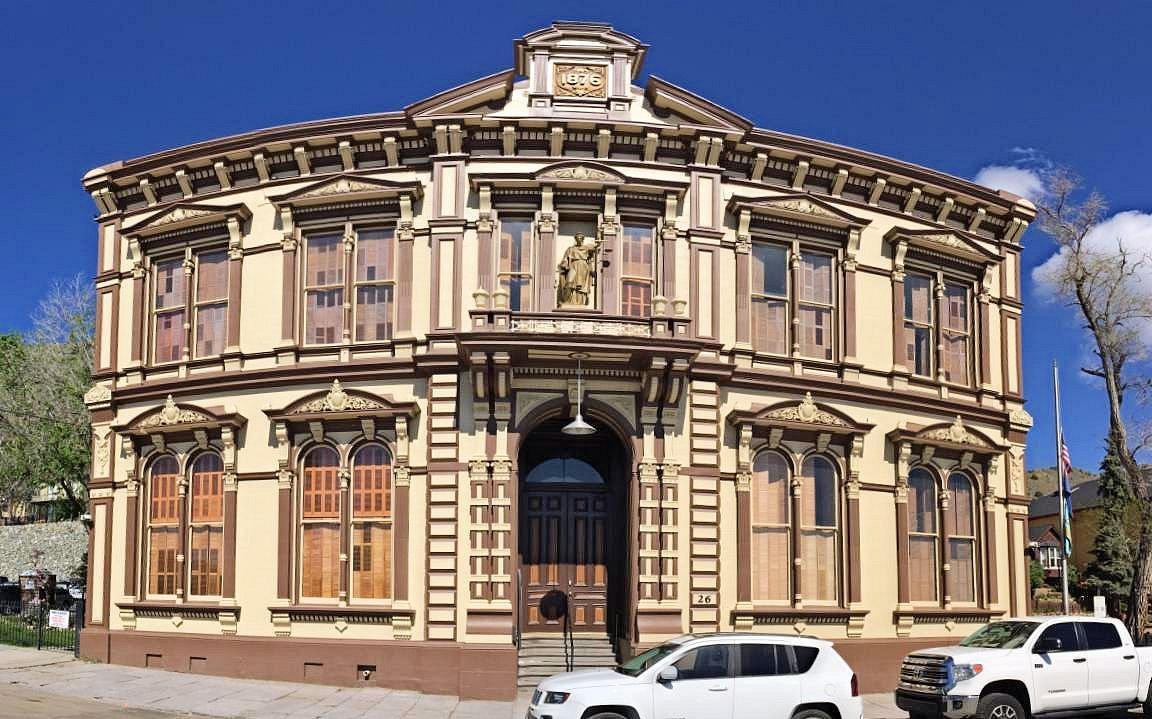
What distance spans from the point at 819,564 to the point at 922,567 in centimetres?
276

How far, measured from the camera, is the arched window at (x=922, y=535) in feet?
78.5

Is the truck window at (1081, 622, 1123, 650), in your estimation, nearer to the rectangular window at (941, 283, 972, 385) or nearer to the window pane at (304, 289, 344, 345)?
the rectangular window at (941, 283, 972, 385)

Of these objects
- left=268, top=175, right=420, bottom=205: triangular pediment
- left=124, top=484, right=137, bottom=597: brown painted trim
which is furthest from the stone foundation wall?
left=268, top=175, right=420, bottom=205: triangular pediment

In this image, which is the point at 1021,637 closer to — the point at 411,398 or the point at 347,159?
the point at 411,398

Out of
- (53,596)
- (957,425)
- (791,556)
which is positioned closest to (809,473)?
(791,556)

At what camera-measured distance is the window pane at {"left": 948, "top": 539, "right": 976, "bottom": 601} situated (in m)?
24.6

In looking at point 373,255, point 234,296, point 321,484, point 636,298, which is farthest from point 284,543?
point 636,298

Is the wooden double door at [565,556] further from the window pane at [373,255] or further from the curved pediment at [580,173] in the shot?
the curved pediment at [580,173]

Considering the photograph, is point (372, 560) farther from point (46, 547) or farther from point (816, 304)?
point (46, 547)

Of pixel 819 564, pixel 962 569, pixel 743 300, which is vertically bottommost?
pixel 962 569

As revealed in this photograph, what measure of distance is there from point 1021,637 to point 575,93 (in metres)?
12.7

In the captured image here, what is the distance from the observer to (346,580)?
847 inches

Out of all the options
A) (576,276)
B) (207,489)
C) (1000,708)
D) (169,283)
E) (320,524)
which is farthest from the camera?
(169,283)

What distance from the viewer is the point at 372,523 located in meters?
21.7
